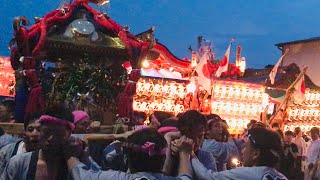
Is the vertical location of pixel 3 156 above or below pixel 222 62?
below

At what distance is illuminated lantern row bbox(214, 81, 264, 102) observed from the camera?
52.8 feet

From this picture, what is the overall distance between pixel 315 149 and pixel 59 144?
783 cm

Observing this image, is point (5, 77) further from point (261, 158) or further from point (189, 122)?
point (261, 158)

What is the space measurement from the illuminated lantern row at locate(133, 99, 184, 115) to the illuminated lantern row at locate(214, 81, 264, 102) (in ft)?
5.18

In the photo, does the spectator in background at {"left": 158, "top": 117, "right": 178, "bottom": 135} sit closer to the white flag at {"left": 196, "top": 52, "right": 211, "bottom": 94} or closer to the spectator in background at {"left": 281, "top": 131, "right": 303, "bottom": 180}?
the spectator in background at {"left": 281, "top": 131, "right": 303, "bottom": 180}

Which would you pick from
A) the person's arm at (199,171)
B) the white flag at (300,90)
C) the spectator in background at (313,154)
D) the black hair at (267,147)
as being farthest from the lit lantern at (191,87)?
the black hair at (267,147)

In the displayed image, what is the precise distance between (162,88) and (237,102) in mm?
3214

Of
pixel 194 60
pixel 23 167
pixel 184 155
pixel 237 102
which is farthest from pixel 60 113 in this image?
pixel 237 102

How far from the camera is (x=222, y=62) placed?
16.4 meters

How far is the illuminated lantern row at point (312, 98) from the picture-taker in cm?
1883

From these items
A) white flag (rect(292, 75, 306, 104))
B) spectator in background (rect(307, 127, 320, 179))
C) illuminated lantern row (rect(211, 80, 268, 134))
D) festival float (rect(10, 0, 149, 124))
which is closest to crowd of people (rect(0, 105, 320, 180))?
festival float (rect(10, 0, 149, 124))

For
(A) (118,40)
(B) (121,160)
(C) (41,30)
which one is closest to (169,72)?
(A) (118,40)

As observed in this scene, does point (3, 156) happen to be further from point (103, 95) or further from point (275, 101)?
point (275, 101)

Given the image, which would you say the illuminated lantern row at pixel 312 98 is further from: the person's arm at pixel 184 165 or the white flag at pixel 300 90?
the person's arm at pixel 184 165
